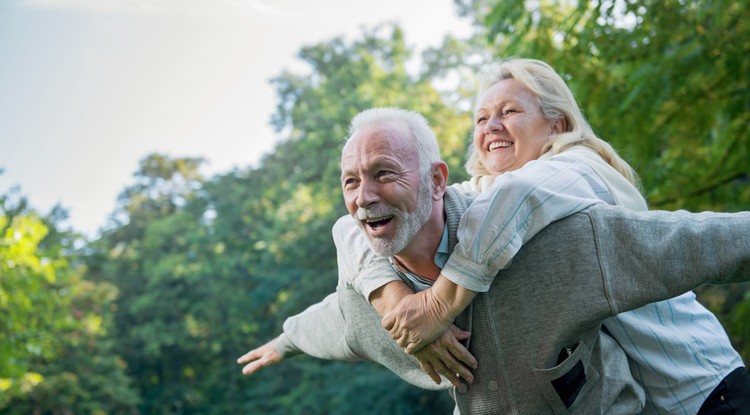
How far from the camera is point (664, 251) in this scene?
5.87 feet

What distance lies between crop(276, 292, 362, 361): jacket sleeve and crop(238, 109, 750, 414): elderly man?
0.46 metres

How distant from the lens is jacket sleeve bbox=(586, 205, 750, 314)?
174 centimetres

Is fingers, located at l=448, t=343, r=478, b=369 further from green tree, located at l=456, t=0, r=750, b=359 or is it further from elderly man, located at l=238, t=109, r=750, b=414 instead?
green tree, located at l=456, t=0, r=750, b=359

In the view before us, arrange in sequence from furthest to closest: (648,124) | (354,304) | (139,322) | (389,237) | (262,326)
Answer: (139,322), (262,326), (648,124), (354,304), (389,237)

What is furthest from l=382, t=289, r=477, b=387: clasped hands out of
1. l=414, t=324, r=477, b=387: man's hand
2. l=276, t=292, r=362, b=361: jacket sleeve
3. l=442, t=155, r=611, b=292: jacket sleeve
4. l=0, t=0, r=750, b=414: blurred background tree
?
l=0, t=0, r=750, b=414: blurred background tree

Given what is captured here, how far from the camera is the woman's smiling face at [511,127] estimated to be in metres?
2.39

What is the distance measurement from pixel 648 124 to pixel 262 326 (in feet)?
60.2

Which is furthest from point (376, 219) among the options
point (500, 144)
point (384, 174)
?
point (500, 144)

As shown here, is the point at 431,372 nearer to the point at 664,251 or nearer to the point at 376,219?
the point at 376,219

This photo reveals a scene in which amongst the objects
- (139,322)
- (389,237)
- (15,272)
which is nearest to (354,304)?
(389,237)

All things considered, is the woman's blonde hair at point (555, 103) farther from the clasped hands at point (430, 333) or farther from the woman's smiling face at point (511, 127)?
the clasped hands at point (430, 333)

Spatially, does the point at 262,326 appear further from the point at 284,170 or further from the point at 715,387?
the point at 715,387

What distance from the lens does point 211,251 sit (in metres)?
23.7

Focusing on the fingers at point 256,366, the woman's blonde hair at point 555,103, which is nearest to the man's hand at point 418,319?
the woman's blonde hair at point 555,103
